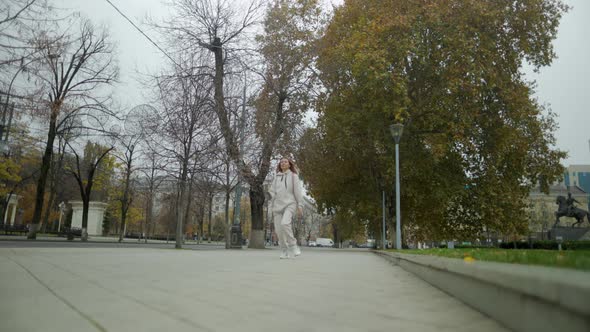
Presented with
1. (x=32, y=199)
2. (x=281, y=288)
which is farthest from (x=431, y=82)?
(x=32, y=199)

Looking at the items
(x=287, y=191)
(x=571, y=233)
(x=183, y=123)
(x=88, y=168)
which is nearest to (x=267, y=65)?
(x=183, y=123)

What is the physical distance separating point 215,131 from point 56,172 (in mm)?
25272

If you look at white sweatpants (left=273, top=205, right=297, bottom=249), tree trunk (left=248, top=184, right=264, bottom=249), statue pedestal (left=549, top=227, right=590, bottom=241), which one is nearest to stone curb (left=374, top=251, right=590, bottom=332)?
white sweatpants (left=273, top=205, right=297, bottom=249)

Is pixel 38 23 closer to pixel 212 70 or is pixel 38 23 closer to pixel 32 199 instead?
pixel 212 70

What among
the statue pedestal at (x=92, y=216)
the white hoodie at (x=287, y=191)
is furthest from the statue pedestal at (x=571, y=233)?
the statue pedestal at (x=92, y=216)

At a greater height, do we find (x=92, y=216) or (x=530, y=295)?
(x=92, y=216)

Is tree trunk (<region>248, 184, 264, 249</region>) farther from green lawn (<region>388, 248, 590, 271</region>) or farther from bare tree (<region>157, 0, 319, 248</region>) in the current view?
green lawn (<region>388, 248, 590, 271</region>)

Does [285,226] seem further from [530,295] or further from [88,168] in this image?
[88,168]

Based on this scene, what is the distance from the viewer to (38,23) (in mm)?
11250

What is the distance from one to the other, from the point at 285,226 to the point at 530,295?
7757 mm

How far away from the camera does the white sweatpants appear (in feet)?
29.6

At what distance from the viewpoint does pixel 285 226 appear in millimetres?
9047

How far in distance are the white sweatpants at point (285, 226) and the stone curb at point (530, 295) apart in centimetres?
651

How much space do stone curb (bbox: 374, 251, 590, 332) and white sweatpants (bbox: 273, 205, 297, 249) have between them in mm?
6510
